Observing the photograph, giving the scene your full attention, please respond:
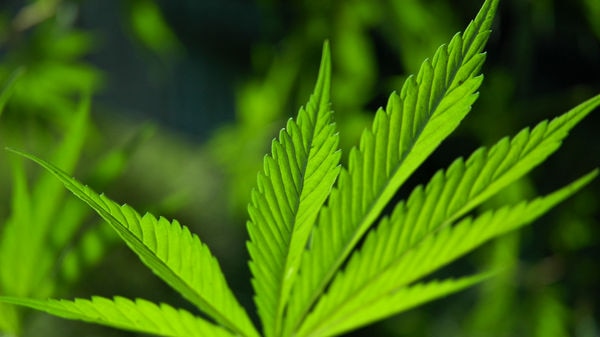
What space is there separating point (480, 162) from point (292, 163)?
0.29 ft

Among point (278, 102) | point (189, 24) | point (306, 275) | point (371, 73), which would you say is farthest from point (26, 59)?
point (189, 24)

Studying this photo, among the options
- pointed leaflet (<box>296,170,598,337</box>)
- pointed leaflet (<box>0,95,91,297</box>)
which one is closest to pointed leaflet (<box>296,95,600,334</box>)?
pointed leaflet (<box>296,170,598,337</box>)

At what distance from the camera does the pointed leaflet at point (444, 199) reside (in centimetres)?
32

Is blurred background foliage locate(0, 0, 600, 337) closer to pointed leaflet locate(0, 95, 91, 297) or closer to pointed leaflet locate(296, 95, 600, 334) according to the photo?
pointed leaflet locate(0, 95, 91, 297)

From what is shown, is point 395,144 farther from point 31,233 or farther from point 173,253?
point 31,233

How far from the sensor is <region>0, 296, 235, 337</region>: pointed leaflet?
302mm

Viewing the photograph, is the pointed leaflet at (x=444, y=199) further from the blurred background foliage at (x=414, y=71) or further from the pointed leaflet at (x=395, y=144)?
the blurred background foliage at (x=414, y=71)

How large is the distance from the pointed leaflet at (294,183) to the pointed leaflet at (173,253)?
0.08 ft

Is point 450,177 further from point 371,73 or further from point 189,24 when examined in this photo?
point 189,24

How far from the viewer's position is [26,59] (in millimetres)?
978

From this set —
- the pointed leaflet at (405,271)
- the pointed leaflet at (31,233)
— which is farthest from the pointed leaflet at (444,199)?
the pointed leaflet at (31,233)

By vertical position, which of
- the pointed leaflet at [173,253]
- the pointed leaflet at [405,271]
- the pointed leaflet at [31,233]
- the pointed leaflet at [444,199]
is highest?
the pointed leaflet at [31,233]

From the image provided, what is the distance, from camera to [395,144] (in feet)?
1.04

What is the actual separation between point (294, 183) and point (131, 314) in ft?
0.29
